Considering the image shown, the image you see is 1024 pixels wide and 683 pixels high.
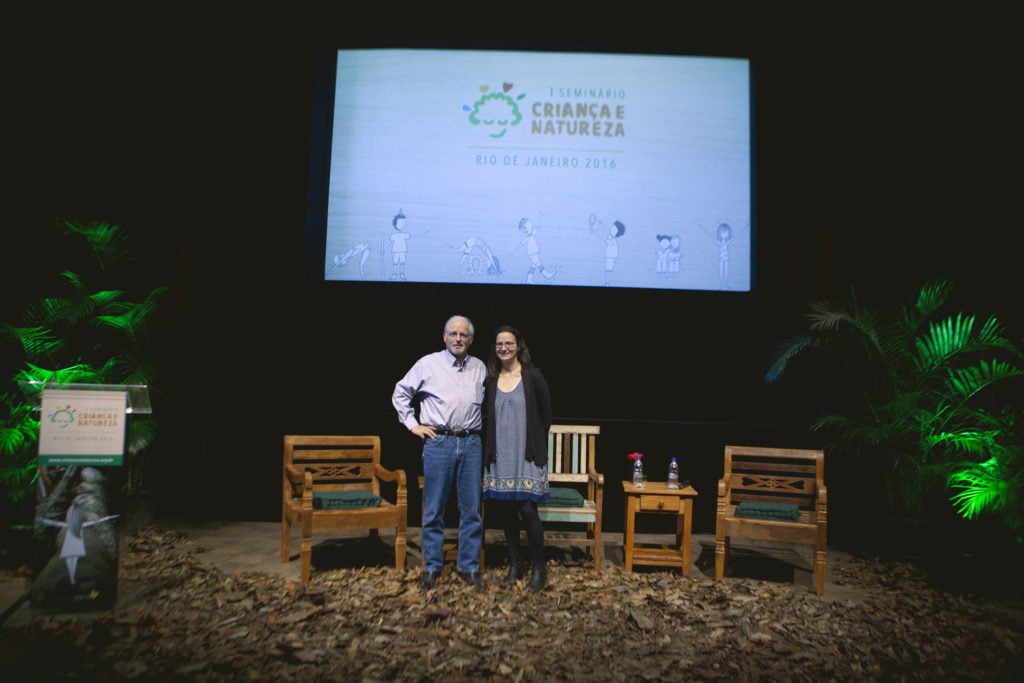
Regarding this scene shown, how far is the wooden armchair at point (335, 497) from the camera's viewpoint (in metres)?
3.77

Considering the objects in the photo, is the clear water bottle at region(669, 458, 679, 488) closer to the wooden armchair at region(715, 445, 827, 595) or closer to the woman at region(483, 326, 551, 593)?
the wooden armchair at region(715, 445, 827, 595)

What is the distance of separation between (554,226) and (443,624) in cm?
323

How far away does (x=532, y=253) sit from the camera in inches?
203

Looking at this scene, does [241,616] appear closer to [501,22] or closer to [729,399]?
[729,399]

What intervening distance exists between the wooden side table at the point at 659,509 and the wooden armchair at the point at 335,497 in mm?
1509

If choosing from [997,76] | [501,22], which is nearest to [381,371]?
[501,22]

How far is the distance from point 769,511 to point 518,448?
1671mm

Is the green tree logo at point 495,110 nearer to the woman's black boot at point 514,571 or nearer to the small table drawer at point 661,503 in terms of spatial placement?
the small table drawer at point 661,503

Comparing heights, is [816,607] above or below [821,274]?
below

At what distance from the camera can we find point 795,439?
505 centimetres

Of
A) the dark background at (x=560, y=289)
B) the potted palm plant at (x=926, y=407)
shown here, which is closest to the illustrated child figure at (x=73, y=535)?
the dark background at (x=560, y=289)

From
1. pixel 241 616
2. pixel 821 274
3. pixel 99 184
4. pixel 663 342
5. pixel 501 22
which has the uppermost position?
pixel 501 22

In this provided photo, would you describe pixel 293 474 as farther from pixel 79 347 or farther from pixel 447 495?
pixel 79 347

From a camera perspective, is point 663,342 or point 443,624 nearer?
point 443,624
